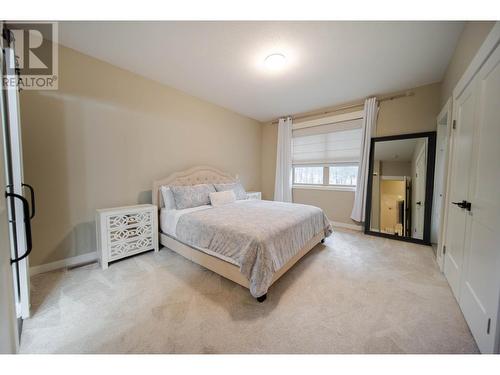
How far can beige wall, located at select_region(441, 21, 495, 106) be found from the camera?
138 cm

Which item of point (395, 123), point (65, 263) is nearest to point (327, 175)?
point (395, 123)

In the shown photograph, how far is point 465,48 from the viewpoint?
5.66 feet

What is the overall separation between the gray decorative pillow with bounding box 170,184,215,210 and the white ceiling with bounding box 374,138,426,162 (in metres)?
3.15

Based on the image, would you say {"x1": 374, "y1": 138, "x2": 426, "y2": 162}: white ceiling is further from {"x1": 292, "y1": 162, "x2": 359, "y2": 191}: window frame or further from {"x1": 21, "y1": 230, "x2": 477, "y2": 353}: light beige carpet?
{"x1": 21, "y1": 230, "x2": 477, "y2": 353}: light beige carpet

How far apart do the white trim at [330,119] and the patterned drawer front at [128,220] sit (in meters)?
3.52

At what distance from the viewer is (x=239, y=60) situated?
2.26m

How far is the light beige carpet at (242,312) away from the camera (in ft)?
3.90

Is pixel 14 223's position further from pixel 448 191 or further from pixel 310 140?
pixel 310 140

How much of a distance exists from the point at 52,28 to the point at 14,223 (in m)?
1.97

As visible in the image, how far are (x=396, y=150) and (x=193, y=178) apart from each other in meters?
3.63

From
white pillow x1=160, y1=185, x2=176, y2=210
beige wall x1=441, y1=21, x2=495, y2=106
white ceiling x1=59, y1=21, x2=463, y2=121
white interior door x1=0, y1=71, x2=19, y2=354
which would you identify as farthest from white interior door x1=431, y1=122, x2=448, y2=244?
white interior door x1=0, y1=71, x2=19, y2=354

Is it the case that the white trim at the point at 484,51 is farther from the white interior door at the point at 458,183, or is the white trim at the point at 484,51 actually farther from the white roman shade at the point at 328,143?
the white roman shade at the point at 328,143

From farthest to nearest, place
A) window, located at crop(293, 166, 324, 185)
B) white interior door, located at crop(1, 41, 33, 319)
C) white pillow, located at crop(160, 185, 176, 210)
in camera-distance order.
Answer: window, located at crop(293, 166, 324, 185) → white pillow, located at crop(160, 185, 176, 210) → white interior door, located at crop(1, 41, 33, 319)

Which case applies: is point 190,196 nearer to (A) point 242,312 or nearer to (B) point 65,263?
(B) point 65,263
